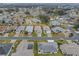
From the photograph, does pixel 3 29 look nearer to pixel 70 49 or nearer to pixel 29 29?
pixel 29 29

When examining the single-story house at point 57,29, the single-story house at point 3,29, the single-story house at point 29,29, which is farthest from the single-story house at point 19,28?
the single-story house at point 57,29

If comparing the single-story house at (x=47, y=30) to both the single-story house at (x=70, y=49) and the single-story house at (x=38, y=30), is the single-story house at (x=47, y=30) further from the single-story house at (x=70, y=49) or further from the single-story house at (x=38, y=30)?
the single-story house at (x=70, y=49)

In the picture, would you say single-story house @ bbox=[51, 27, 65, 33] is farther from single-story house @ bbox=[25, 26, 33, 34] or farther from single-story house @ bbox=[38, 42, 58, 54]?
single-story house @ bbox=[25, 26, 33, 34]

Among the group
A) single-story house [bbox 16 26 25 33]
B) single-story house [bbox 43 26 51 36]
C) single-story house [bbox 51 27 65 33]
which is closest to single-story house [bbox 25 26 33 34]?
single-story house [bbox 16 26 25 33]

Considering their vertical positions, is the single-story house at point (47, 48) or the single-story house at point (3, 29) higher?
the single-story house at point (3, 29)

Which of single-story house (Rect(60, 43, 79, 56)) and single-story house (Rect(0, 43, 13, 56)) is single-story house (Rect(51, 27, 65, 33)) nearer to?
single-story house (Rect(60, 43, 79, 56))

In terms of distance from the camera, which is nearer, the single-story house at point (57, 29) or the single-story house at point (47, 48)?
the single-story house at point (47, 48)

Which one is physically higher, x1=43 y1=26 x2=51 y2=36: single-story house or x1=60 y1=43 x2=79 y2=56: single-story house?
x1=43 y1=26 x2=51 y2=36: single-story house

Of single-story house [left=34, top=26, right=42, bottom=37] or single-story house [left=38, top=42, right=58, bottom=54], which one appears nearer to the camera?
single-story house [left=38, top=42, right=58, bottom=54]

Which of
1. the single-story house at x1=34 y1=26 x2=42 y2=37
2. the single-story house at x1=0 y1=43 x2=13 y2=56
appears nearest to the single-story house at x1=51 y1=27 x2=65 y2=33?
the single-story house at x1=34 y1=26 x2=42 y2=37
